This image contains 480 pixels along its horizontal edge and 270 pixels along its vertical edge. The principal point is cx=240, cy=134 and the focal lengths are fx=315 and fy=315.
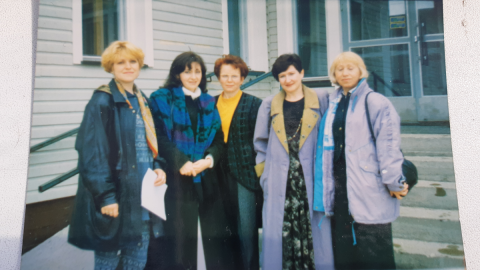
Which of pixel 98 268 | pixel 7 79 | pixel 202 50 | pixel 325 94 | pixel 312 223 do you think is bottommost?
pixel 98 268

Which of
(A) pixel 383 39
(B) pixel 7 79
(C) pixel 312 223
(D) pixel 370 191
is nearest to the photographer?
(D) pixel 370 191

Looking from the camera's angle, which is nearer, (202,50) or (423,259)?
(423,259)

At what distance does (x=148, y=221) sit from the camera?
255 cm

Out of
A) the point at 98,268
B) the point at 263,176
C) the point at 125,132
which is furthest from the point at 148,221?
the point at 263,176

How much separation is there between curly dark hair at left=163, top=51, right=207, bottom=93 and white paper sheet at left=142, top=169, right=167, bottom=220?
737 mm

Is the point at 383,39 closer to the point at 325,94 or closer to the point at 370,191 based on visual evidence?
the point at 325,94

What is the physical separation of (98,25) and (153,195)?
150cm

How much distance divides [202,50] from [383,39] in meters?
1.59

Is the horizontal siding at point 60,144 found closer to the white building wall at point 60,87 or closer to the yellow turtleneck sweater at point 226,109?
the white building wall at point 60,87

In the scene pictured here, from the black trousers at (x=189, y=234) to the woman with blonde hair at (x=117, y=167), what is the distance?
108 millimetres

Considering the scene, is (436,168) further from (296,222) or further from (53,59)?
(53,59)

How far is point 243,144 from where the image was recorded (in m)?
2.59

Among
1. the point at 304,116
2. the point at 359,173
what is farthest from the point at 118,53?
the point at 359,173

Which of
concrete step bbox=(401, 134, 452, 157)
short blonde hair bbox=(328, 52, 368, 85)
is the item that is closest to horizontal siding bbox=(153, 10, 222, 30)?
short blonde hair bbox=(328, 52, 368, 85)
